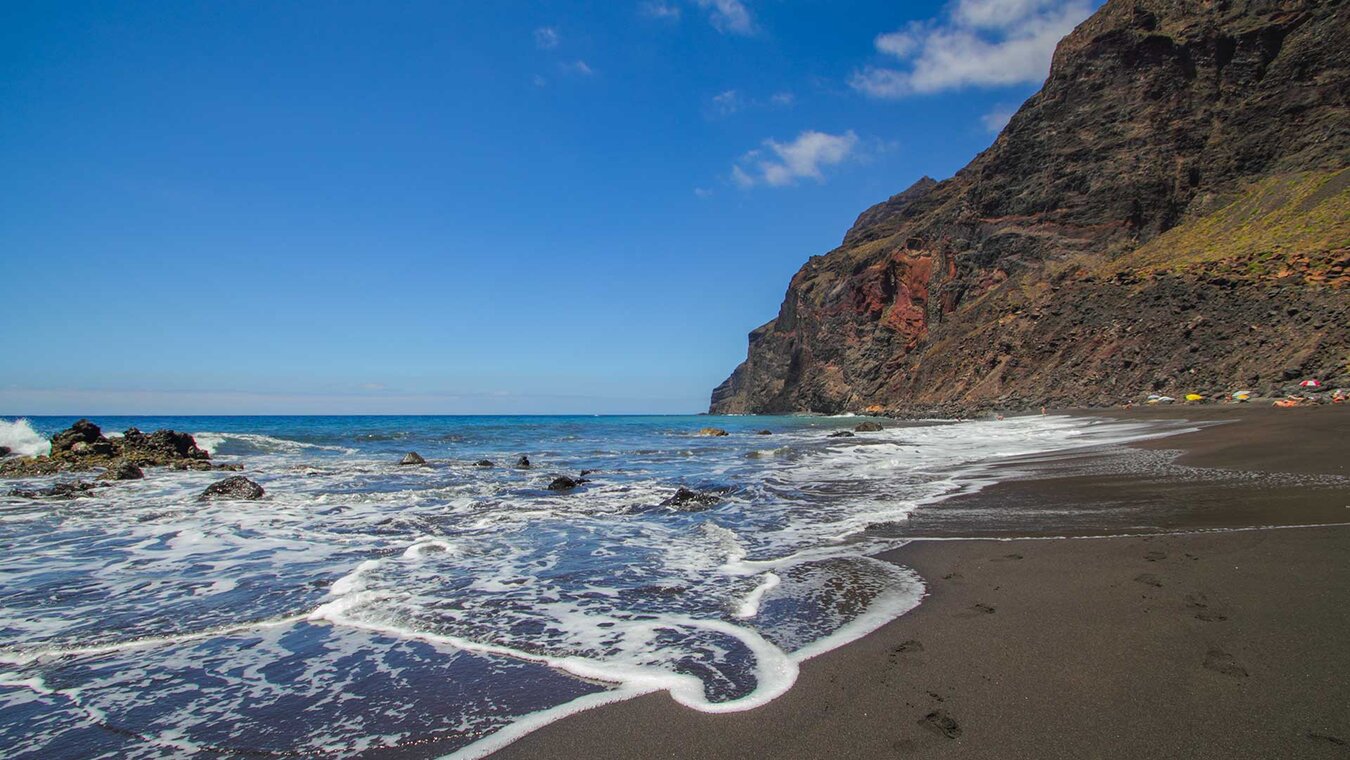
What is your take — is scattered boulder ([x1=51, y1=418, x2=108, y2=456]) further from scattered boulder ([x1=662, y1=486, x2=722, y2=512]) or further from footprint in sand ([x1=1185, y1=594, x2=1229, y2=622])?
footprint in sand ([x1=1185, y1=594, x2=1229, y2=622])

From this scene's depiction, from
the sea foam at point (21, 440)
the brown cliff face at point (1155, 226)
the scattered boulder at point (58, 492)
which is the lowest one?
the scattered boulder at point (58, 492)

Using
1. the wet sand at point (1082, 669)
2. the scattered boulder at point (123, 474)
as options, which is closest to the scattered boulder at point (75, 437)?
the scattered boulder at point (123, 474)

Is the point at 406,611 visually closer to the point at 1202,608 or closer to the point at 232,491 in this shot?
the point at 1202,608

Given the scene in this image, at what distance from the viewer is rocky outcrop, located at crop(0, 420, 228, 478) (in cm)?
1836

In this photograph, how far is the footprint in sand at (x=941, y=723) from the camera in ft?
9.41

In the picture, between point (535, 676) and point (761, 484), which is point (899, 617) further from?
point (761, 484)

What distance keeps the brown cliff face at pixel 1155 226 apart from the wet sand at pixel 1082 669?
98.8ft

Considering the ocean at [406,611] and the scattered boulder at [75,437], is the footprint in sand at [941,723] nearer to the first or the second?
the ocean at [406,611]

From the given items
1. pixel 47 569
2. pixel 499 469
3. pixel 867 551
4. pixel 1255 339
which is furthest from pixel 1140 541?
pixel 1255 339

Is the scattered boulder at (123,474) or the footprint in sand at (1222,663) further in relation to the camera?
the scattered boulder at (123,474)

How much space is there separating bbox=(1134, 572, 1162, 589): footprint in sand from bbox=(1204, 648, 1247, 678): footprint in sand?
136 centimetres

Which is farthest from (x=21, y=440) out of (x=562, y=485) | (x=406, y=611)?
(x=406, y=611)

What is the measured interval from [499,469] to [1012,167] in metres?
63.9

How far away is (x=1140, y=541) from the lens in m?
6.10
